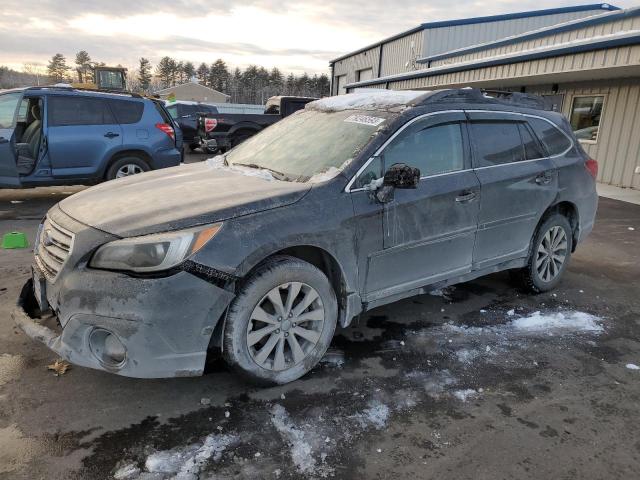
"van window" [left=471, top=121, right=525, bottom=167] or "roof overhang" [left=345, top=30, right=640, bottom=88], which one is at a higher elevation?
"roof overhang" [left=345, top=30, right=640, bottom=88]

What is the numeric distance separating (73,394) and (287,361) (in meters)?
1.27

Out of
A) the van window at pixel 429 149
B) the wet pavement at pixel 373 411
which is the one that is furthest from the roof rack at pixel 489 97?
the wet pavement at pixel 373 411

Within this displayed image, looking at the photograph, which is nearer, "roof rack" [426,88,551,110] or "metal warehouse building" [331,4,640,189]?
"roof rack" [426,88,551,110]

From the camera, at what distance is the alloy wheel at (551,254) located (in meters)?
4.59

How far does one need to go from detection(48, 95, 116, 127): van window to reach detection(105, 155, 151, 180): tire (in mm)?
661

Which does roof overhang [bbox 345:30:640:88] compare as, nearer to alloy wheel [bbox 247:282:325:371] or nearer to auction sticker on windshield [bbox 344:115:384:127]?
auction sticker on windshield [bbox 344:115:384:127]

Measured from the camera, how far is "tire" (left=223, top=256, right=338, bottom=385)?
2721 millimetres

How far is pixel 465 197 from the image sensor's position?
3.69 meters

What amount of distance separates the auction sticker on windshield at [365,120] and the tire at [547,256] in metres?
2.04

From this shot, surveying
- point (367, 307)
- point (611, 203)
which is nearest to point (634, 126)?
point (611, 203)

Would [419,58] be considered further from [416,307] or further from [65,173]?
[416,307]

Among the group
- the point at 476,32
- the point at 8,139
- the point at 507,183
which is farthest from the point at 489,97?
the point at 476,32

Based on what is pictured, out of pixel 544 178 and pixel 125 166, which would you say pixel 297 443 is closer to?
pixel 544 178

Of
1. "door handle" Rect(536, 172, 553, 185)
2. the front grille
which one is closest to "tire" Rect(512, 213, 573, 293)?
"door handle" Rect(536, 172, 553, 185)
